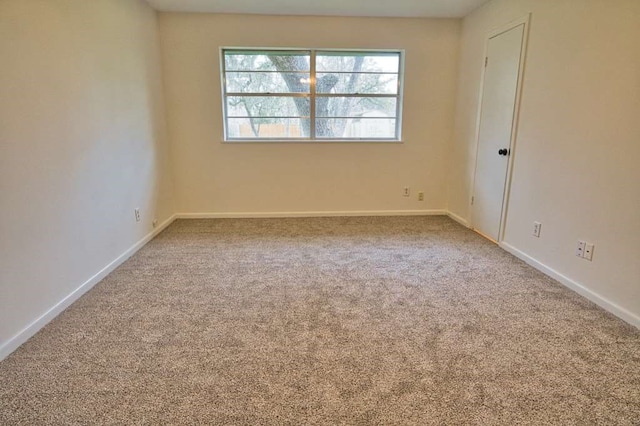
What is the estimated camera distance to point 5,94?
1.81 m

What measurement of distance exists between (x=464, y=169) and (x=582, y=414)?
3.15 metres

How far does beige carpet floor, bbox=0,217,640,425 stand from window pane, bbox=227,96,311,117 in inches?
84.7

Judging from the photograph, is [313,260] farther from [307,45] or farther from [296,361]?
[307,45]

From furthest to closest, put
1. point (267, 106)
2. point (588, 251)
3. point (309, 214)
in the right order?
point (309, 214) < point (267, 106) < point (588, 251)

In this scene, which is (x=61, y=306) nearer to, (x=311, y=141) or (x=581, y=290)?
(x=311, y=141)

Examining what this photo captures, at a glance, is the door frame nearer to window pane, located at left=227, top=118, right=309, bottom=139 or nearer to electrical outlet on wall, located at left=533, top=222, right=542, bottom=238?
electrical outlet on wall, located at left=533, top=222, right=542, bottom=238

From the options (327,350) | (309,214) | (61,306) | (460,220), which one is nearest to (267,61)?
(309,214)

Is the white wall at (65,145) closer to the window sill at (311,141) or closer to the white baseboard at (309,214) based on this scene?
the white baseboard at (309,214)

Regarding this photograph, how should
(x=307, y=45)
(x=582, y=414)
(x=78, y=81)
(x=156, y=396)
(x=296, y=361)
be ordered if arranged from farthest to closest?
(x=307, y=45) → (x=78, y=81) → (x=296, y=361) → (x=156, y=396) → (x=582, y=414)

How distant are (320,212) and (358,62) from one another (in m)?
1.99

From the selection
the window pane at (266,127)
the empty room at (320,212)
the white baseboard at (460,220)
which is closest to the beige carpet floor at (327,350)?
the empty room at (320,212)

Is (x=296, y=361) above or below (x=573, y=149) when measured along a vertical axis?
below

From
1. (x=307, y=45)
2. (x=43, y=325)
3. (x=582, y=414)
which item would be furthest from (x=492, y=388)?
(x=307, y=45)

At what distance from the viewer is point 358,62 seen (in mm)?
4258
